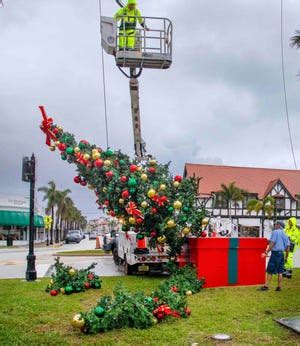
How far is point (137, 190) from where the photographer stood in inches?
482

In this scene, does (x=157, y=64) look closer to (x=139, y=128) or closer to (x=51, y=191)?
(x=139, y=128)

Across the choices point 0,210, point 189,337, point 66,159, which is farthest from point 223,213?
point 189,337

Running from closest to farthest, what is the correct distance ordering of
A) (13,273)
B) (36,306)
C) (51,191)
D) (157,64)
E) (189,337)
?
(189,337)
(36,306)
(157,64)
(13,273)
(51,191)

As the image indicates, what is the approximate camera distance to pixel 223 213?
194 feet

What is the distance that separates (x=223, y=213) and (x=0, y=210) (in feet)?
84.8

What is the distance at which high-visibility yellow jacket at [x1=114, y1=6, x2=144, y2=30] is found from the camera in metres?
11.8

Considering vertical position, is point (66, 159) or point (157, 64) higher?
point (157, 64)

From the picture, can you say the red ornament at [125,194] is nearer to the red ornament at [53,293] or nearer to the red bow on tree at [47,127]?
the red bow on tree at [47,127]

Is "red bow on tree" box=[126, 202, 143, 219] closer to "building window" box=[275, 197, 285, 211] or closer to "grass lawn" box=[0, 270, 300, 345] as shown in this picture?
"grass lawn" box=[0, 270, 300, 345]

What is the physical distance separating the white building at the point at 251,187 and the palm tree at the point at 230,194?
58cm

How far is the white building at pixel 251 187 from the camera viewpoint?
58.5 metres

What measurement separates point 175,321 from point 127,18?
291 inches

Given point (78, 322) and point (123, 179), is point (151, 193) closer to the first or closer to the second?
point (123, 179)

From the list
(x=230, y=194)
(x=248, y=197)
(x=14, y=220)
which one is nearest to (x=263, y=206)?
(x=230, y=194)
